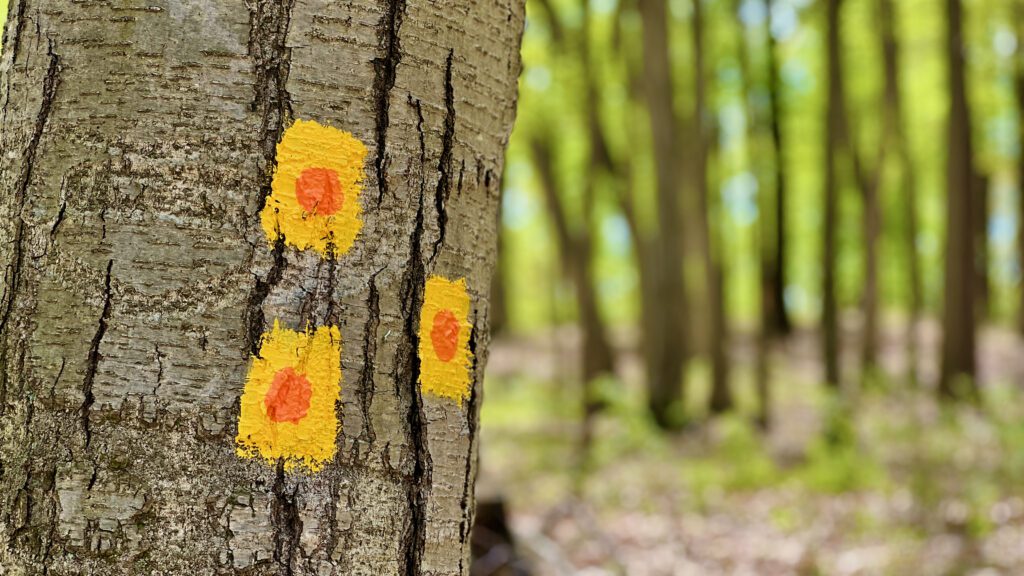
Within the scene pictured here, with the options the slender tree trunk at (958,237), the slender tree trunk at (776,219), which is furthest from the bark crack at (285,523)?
the slender tree trunk at (776,219)

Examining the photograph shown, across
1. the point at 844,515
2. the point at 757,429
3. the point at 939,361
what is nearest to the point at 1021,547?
the point at 844,515

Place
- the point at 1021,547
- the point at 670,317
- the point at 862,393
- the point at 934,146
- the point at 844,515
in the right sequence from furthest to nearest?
the point at 934,146 → the point at 670,317 → the point at 862,393 → the point at 844,515 → the point at 1021,547

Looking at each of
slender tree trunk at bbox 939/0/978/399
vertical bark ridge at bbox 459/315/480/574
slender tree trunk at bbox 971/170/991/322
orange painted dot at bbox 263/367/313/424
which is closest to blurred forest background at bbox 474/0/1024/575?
slender tree trunk at bbox 939/0/978/399

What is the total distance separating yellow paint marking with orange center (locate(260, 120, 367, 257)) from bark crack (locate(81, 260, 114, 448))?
0.18 metres

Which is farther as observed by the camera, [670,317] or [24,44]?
[670,317]

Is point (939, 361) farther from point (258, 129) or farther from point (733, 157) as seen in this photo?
point (258, 129)

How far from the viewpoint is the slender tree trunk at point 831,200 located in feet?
34.0

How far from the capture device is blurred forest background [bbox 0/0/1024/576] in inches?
258

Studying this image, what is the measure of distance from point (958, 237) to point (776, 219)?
21.3 ft

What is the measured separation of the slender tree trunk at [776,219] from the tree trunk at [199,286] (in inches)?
A: 496

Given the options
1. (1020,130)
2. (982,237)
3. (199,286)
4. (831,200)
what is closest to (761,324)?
(831,200)

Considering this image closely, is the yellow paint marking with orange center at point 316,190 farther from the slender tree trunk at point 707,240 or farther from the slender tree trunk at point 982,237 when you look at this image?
the slender tree trunk at point 982,237

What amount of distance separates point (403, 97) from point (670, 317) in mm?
10329

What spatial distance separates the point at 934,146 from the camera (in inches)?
766
